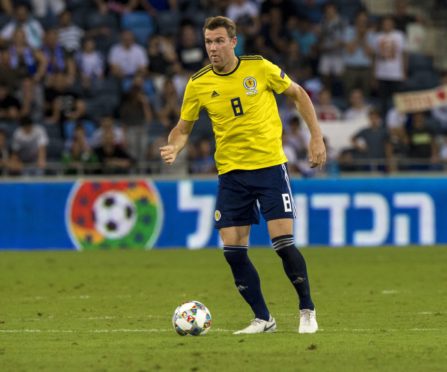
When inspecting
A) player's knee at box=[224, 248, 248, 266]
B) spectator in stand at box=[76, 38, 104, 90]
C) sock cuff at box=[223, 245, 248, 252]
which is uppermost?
spectator in stand at box=[76, 38, 104, 90]

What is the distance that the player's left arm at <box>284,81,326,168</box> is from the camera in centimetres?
951

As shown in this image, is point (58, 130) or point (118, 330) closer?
point (118, 330)

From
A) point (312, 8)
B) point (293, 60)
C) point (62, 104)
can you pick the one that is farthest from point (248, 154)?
point (312, 8)

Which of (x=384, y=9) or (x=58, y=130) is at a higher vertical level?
(x=384, y=9)

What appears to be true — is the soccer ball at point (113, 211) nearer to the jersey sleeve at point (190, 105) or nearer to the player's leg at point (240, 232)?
the jersey sleeve at point (190, 105)

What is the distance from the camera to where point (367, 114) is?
22.7 m

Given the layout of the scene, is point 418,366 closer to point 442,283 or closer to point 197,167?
point 442,283

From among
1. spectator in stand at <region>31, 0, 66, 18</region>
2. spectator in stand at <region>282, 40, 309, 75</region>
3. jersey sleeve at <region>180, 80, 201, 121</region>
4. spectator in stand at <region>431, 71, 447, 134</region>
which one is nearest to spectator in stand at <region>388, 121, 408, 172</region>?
spectator in stand at <region>431, 71, 447, 134</region>

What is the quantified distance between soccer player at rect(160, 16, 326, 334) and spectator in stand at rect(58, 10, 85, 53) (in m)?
14.2

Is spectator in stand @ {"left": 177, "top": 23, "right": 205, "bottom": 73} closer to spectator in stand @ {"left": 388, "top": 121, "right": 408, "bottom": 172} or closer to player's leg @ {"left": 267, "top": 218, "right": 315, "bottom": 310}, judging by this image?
spectator in stand @ {"left": 388, "top": 121, "right": 408, "bottom": 172}

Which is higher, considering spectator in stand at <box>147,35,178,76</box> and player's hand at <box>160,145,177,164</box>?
spectator in stand at <box>147,35,178,76</box>

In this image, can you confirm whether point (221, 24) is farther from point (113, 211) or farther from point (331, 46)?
point (331, 46)

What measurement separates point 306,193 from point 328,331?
34.3 feet

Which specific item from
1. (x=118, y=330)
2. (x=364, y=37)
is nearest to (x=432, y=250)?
(x=364, y=37)
